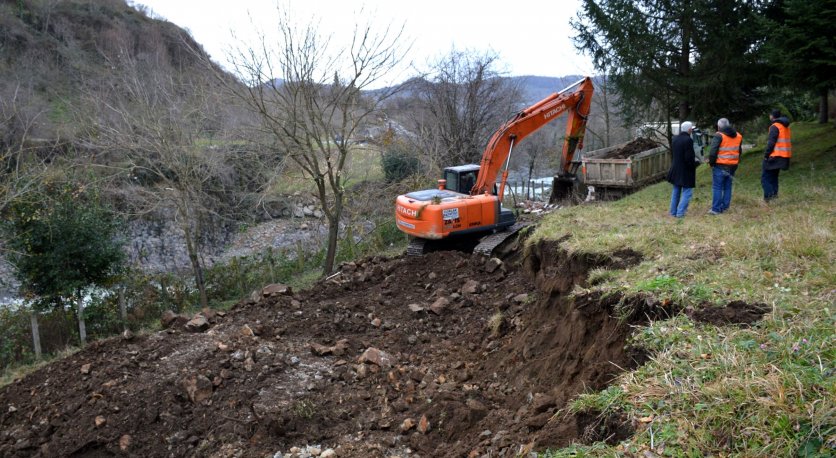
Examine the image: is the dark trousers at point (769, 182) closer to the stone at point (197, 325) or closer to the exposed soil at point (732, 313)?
the exposed soil at point (732, 313)

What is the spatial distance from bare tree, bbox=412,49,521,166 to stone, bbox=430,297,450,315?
1514 centimetres

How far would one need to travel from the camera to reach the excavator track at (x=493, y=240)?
1062 centimetres

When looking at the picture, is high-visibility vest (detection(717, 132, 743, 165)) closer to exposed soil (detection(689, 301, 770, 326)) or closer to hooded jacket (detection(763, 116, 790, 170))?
hooded jacket (detection(763, 116, 790, 170))

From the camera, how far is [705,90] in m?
15.4

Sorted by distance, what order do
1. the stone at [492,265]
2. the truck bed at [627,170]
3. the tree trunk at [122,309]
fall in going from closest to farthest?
the stone at [492,265] → the tree trunk at [122,309] → the truck bed at [627,170]

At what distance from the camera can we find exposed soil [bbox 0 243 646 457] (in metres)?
4.88

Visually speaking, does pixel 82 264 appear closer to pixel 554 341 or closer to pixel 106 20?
pixel 554 341

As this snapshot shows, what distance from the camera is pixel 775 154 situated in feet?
30.3

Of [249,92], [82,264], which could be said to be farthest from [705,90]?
[82,264]

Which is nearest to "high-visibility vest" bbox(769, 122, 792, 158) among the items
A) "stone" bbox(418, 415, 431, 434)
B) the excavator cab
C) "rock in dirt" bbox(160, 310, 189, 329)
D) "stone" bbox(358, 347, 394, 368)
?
the excavator cab

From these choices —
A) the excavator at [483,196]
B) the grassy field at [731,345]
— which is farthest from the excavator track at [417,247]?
the grassy field at [731,345]

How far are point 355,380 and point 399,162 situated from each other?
15.2 m

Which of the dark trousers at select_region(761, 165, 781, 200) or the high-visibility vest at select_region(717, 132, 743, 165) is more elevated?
the high-visibility vest at select_region(717, 132, 743, 165)

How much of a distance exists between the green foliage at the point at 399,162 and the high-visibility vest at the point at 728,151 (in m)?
11.6
